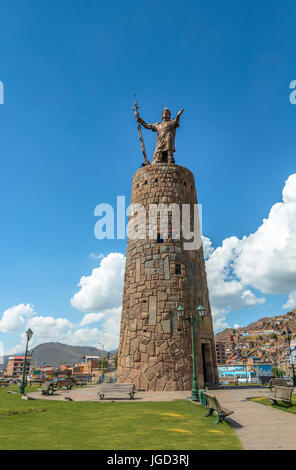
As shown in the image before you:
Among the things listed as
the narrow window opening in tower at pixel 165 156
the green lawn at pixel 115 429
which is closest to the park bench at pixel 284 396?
the green lawn at pixel 115 429

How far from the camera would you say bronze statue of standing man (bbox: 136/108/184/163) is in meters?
22.8

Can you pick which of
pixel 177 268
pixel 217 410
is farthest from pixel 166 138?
pixel 217 410

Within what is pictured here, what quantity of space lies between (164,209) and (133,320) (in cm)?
670

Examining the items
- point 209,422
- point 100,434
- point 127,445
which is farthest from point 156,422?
point 127,445

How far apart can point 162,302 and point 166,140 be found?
10.9 metres

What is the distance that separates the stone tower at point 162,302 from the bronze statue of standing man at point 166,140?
125 cm

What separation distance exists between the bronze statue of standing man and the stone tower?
4.11 feet

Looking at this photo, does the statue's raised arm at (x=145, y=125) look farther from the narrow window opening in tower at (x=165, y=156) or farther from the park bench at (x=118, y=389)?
the park bench at (x=118, y=389)

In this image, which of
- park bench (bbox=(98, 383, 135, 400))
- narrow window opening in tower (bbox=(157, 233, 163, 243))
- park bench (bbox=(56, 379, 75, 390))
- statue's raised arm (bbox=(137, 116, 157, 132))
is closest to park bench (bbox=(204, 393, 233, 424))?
park bench (bbox=(98, 383, 135, 400))

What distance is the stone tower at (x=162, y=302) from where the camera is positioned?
17500 millimetres

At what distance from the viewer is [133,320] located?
19.0m

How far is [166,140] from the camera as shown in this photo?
2284cm

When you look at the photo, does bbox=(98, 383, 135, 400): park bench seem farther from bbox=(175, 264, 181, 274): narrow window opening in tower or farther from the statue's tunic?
the statue's tunic

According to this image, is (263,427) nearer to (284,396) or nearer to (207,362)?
(284,396)
